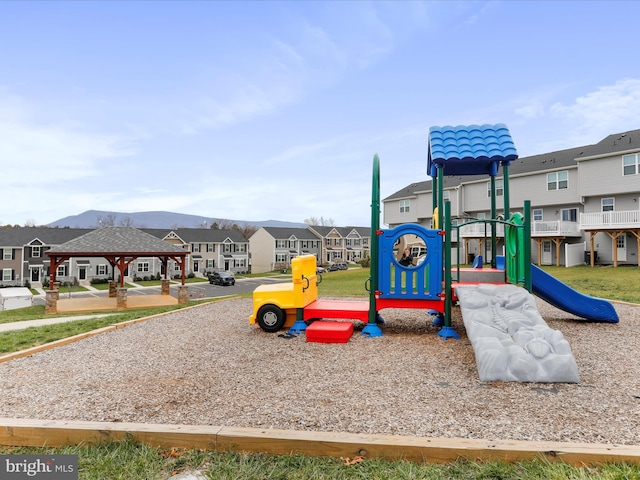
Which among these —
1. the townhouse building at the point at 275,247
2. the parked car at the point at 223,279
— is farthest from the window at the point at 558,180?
the townhouse building at the point at 275,247

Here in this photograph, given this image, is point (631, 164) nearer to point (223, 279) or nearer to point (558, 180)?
point (558, 180)

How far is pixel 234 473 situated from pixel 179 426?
0.86 meters

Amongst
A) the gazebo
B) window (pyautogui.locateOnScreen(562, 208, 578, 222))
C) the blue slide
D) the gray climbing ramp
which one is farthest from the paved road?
window (pyautogui.locateOnScreen(562, 208, 578, 222))

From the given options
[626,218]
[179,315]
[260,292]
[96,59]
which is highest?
[96,59]

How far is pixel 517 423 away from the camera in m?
3.62

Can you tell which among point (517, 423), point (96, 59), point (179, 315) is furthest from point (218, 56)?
point (517, 423)

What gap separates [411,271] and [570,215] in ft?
91.6

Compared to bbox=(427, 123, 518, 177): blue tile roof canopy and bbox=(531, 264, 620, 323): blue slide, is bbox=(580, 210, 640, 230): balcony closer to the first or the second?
bbox=(531, 264, 620, 323): blue slide

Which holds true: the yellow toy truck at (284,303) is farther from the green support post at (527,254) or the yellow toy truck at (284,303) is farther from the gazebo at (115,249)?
the gazebo at (115,249)

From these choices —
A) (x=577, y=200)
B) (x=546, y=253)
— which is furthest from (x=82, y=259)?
(x=577, y=200)

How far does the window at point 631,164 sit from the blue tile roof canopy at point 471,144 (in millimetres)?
22967

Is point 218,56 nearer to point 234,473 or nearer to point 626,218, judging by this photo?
point 234,473

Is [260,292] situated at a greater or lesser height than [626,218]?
lesser

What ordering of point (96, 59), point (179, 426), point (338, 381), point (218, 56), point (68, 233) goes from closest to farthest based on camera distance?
point (179, 426), point (338, 381), point (96, 59), point (218, 56), point (68, 233)
